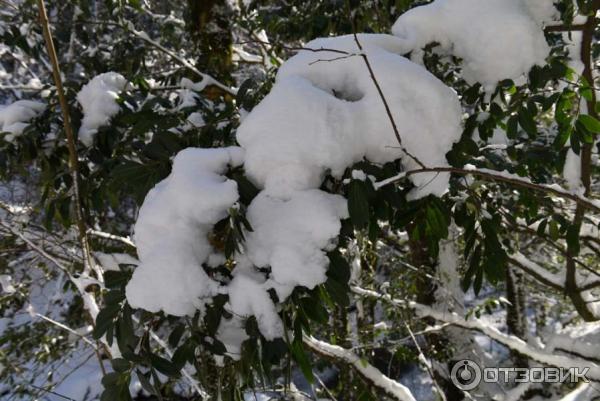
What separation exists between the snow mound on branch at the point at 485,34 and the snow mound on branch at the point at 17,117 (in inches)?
54.9

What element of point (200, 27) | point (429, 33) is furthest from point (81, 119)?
point (429, 33)

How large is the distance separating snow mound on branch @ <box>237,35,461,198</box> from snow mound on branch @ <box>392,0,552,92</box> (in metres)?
0.17

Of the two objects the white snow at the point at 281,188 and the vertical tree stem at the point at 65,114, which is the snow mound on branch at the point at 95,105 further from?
the white snow at the point at 281,188

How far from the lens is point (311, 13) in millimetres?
2645

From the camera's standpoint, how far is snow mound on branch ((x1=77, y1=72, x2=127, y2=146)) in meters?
1.57

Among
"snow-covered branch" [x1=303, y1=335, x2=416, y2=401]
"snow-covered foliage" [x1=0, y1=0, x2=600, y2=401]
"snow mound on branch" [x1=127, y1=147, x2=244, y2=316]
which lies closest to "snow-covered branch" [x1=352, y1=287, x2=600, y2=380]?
"snow-covered branch" [x1=303, y1=335, x2=416, y2=401]

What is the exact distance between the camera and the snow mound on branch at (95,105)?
1.57 m

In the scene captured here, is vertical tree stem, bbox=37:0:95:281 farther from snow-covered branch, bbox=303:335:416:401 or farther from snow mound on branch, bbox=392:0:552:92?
snow-covered branch, bbox=303:335:416:401

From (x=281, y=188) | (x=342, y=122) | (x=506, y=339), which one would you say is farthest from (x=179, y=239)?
(x=506, y=339)

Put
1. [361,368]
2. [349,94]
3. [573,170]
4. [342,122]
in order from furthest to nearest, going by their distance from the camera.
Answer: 1. [361,368]
2. [573,170]
3. [349,94]
4. [342,122]

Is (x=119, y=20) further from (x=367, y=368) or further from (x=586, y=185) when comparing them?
(x=586, y=185)

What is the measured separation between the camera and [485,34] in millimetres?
1115

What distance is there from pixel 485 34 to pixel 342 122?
512 mm

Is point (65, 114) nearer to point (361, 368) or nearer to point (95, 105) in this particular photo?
point (95, 105)
